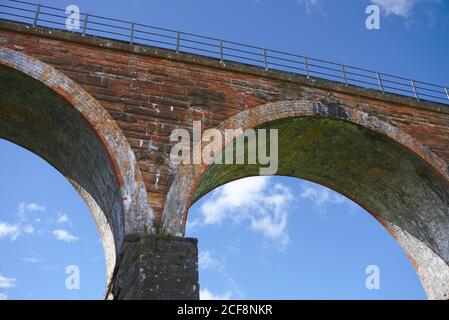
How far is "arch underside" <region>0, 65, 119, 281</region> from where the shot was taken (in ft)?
30.3

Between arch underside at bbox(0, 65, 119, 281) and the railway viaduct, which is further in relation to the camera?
arch underside at bbox(0, 65, 119, 281)

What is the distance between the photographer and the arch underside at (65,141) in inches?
363

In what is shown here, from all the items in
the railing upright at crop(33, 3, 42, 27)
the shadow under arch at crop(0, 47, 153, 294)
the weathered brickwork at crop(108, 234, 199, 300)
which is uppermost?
the railing upright at crop(33, 3, 42, 27)

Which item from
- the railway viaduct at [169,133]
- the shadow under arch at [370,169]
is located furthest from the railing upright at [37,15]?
the shadow under arch at [370,169]

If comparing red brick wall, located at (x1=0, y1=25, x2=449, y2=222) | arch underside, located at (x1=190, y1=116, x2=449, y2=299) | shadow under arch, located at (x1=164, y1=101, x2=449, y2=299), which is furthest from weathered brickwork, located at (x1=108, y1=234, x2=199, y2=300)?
arch underside, located at (x1=190, y1=116, x2=449, y2=299)

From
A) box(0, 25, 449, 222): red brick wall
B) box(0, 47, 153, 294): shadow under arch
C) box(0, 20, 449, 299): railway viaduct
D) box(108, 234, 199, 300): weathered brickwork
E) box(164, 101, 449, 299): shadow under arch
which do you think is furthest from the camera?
box(164, 101, 449, 299): shadow under arch

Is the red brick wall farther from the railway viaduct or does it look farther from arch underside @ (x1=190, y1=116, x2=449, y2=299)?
arch underside @ (x1=190, y1=116, x2=449, y2=299)

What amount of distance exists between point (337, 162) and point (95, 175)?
5.87 meters

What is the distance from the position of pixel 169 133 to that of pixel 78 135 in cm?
178

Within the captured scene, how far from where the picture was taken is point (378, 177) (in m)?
12.6

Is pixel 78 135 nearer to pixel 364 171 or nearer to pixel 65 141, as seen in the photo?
pixel 65 141

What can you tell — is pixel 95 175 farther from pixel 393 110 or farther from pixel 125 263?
pixel 393 110

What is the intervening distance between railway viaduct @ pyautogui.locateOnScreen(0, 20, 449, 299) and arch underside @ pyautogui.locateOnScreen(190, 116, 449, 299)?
29 millimetres

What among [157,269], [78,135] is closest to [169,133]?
[78,135]
